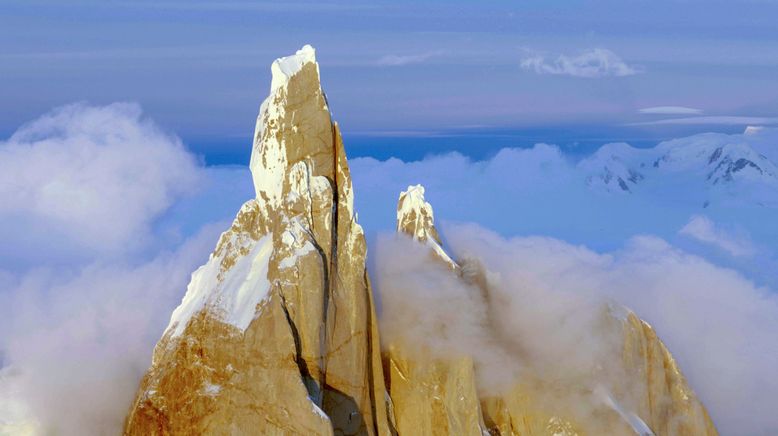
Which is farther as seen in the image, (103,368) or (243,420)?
(103,368)

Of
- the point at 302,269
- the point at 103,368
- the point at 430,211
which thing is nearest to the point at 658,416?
the point at 430,211

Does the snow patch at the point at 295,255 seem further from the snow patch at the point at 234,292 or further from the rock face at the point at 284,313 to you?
the snow patch at the point at 234,292

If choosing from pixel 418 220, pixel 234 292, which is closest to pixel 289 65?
pixel 234 292

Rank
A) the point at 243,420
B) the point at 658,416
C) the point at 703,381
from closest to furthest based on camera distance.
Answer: the point at 243,420, the point at 658,416, the point at 703,381

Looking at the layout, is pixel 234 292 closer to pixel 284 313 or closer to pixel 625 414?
pixel 284 313

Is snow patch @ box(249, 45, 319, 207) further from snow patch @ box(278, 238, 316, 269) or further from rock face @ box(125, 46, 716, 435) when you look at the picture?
snow patch @ box(278, 238, 316, 269)

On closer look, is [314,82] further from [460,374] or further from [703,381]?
[703,381]

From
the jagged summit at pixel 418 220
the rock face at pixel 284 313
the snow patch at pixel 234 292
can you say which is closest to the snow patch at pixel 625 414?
the jagged summit at pixel 418 220
